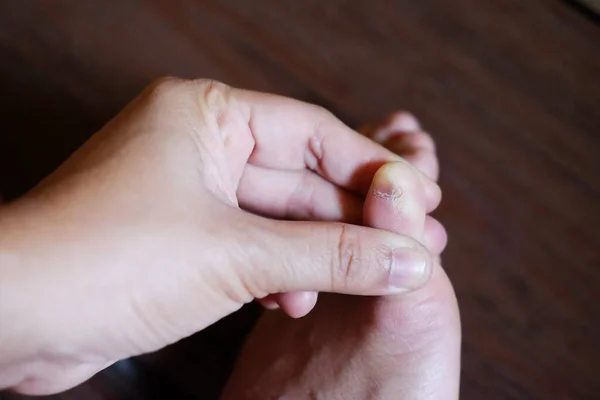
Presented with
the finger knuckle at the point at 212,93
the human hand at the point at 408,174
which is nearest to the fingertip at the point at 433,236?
the human hand at the point at 408,174

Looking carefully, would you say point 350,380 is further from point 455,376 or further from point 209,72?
point 209,72

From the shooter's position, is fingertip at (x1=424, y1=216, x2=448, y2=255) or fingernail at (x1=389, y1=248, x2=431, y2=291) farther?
fingertip at (x1=424, y1=216, x2=448, y2=255)

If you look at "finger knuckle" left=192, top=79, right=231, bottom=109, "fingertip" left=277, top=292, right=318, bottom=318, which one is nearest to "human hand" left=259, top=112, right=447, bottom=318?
"fingertip" left=277, top=292, right=318, bottom=318

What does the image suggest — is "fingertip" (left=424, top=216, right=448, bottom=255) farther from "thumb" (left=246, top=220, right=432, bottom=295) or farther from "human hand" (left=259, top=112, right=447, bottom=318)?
"thumb" (left=246, top=220, right=432, bottom=295)

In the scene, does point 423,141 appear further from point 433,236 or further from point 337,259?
point 337,259

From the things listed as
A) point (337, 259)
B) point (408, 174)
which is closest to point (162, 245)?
point (337, 259)

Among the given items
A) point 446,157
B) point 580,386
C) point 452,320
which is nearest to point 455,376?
point 452,320
